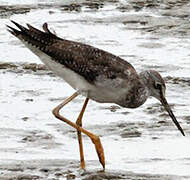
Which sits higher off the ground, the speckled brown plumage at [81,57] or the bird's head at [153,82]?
the speckled brown plumage at [81,57]

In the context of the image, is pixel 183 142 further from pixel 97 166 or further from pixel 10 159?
pixel 10 159

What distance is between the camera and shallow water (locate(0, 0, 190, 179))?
9547 mm

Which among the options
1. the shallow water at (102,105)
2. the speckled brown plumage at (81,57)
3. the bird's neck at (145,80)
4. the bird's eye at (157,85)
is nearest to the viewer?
the shallow water at (102,105)

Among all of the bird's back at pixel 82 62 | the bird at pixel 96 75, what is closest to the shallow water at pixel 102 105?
the bird at pixel 96 75

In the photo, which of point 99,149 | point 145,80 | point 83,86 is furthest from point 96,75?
point 99,149

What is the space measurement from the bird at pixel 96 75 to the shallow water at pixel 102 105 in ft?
1.24

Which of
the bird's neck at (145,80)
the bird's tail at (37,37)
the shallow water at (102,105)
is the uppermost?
the bird's tail at (37,37)

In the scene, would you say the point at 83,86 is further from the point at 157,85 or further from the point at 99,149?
the point at 157,85

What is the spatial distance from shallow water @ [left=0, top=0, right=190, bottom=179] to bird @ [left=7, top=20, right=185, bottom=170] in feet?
1.24

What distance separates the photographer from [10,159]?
9.59 meters

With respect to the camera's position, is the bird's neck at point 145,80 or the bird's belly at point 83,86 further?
the bird's neck at point 145,80

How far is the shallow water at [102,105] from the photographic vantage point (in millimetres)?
9547

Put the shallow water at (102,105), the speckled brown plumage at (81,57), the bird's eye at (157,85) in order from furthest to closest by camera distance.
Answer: the bird's eye at (157,85), the speckled brown plumage at (81,57), the shallow water at (102,105)

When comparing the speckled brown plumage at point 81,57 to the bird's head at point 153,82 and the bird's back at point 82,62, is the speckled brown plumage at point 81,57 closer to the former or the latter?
the bird's back at point 82,62
